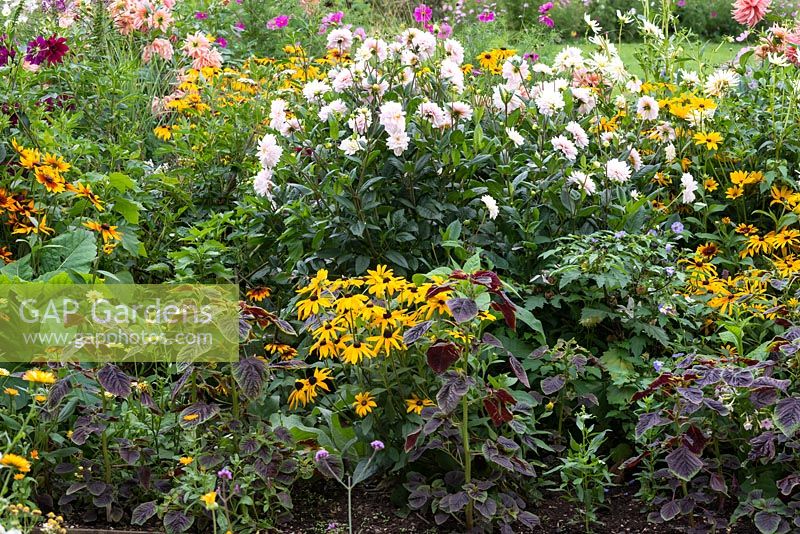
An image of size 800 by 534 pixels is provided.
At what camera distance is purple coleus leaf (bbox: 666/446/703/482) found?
2443mm

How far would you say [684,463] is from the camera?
96.9 inches

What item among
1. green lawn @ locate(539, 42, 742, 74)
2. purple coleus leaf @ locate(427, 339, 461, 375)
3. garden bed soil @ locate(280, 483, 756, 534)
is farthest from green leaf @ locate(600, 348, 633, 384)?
green lawn @ locate(539, 42, 742, 74)

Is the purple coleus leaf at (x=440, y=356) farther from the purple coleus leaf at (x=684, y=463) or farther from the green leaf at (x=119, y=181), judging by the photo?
the green leaf at (x=119, y=181)

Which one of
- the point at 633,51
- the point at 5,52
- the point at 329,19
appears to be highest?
the point at 5,52

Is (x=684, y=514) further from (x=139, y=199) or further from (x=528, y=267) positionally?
(x=139, y=199)

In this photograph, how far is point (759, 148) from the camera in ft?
12.9

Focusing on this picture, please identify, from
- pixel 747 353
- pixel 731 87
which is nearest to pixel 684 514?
pixel 747 353

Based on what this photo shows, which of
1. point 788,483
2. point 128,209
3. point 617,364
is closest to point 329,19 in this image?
point 128,209

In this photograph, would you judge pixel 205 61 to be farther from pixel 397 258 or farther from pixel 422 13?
pixel 422 13

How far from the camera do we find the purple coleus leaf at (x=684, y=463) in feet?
8.02

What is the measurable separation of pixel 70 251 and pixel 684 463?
2134 mm

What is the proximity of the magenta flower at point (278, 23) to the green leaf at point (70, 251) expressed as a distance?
4.28 m

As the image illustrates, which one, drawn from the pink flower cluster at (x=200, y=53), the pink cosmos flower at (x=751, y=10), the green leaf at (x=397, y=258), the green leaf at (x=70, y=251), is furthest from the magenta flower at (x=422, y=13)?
the green leaf at (x=70, y=251)

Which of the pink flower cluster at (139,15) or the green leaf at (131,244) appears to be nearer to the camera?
the green leaf at (131,244)
